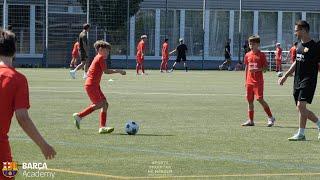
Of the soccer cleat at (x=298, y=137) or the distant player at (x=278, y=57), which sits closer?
the soccer cleat at (x=298, y=137)

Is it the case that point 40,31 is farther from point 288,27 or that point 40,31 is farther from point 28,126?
point 28,126

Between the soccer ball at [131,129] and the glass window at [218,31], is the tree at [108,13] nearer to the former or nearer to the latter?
the glass window at [218,31]

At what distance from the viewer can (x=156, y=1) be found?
193 feet

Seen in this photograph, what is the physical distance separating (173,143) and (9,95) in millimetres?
6672

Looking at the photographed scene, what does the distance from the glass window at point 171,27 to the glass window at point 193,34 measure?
707mm

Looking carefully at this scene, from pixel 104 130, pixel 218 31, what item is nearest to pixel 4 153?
pixel 104 130

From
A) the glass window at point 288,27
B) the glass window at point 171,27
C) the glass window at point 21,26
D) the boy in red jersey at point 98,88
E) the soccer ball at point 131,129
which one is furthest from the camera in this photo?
the glass window at point 288,27

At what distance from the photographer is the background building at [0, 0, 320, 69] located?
5388 cm

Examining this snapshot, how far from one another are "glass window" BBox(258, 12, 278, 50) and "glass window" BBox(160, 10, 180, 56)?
23.2ft

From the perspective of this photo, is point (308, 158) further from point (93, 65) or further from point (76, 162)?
point (93, 65)

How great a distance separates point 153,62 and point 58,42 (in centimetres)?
822

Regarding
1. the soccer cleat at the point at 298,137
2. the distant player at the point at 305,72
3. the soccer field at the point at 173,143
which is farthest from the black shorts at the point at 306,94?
the soccer field at the point at 173,143

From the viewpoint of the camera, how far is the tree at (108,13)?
54250 millimetres

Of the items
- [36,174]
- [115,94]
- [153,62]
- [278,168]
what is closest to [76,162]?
[36,174]
